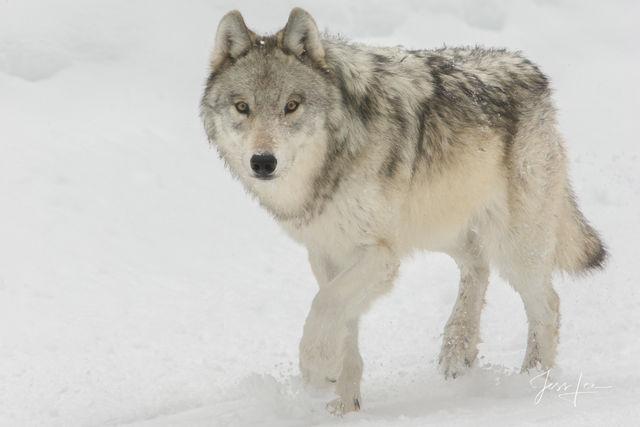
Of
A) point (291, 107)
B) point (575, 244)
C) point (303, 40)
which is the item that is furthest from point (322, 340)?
point (575, 244)

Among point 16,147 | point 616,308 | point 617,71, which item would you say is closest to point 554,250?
point 616,308

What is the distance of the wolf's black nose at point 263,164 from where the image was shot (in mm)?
3357

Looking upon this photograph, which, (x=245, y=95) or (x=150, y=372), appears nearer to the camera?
(x=245, y=95)

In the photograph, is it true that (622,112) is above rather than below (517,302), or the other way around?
above

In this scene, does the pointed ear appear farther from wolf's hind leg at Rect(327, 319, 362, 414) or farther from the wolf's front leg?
wolf's hind leg at Rect(327, 319, 362, 414)

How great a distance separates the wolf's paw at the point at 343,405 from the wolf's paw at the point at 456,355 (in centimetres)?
94

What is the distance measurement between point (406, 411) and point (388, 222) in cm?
104

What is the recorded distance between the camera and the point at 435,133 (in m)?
4.12

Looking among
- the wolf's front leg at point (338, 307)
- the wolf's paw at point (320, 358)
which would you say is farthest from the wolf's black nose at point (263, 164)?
the wolf's paw at point (320, 358)

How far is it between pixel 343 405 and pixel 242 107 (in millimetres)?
1683

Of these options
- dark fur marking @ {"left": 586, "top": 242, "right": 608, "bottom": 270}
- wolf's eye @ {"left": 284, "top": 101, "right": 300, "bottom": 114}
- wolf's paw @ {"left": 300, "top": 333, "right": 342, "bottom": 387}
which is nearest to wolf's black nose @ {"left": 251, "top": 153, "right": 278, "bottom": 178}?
wolf's eye @ {"left": 284, "top": 101, "right": 300, "bottom": 114}

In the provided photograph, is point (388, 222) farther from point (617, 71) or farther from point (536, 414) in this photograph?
point (617, 71)
